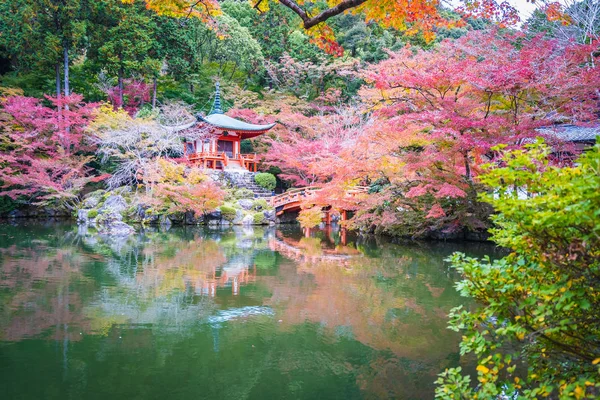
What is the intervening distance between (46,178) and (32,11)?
7068 millimetres

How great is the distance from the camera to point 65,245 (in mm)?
10102

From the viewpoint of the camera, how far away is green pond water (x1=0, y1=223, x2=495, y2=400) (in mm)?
3221

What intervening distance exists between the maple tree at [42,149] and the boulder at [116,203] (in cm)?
172

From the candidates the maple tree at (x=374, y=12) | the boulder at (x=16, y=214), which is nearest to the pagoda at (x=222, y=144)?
the boulder at (x=16, y=214)

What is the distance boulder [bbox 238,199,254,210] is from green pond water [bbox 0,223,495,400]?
28.0 ft

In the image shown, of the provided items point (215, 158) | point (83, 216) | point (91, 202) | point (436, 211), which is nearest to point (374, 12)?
point (436, 211)

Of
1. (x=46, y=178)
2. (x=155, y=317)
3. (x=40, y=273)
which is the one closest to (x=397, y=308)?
(x=155, y=317)

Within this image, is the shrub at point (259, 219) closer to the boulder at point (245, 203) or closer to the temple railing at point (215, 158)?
the boulder at point (245, 203)

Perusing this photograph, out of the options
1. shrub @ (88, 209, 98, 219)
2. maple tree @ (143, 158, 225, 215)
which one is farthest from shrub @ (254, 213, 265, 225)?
shrub @ (88, 209, 98, 219)

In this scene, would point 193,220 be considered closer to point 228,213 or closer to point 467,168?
point 228,213

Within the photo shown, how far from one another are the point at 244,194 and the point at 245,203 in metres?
0.91

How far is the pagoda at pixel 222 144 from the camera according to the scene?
829 inches

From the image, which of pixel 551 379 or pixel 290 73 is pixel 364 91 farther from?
pixel 551 379

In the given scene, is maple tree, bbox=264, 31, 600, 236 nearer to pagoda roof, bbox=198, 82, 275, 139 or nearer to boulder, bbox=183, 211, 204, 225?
boulder, bbox=183, 211, 204, 225
